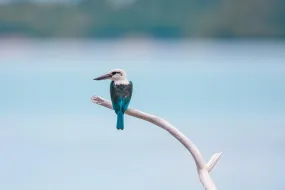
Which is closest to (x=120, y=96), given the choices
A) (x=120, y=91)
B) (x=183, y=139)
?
(x=120, y=91)

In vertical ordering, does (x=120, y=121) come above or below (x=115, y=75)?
below

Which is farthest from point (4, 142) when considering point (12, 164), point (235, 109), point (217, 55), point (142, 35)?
point (217, 55)

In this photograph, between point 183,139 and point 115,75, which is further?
point 115,75

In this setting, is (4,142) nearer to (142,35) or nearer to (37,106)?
(37,106)

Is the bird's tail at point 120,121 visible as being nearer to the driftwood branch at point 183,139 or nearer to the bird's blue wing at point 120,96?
the bird's blue wing at point 120,96

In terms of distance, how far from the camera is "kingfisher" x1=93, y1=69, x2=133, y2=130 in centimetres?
403

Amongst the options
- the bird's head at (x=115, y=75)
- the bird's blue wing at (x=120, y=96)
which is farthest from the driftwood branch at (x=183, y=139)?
the bird's head at (x=115, y=75)

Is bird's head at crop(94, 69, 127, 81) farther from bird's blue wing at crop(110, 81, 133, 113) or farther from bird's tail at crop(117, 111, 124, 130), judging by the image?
bird's tail at crop(117, 111, 124, 130)

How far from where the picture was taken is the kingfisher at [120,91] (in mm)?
4033

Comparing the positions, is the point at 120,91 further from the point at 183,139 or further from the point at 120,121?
the point at 183,139

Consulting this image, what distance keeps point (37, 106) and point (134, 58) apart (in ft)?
58.3

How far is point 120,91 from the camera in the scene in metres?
4.18

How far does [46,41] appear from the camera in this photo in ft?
143

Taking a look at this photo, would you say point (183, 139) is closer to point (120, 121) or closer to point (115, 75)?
point (120, 121)
